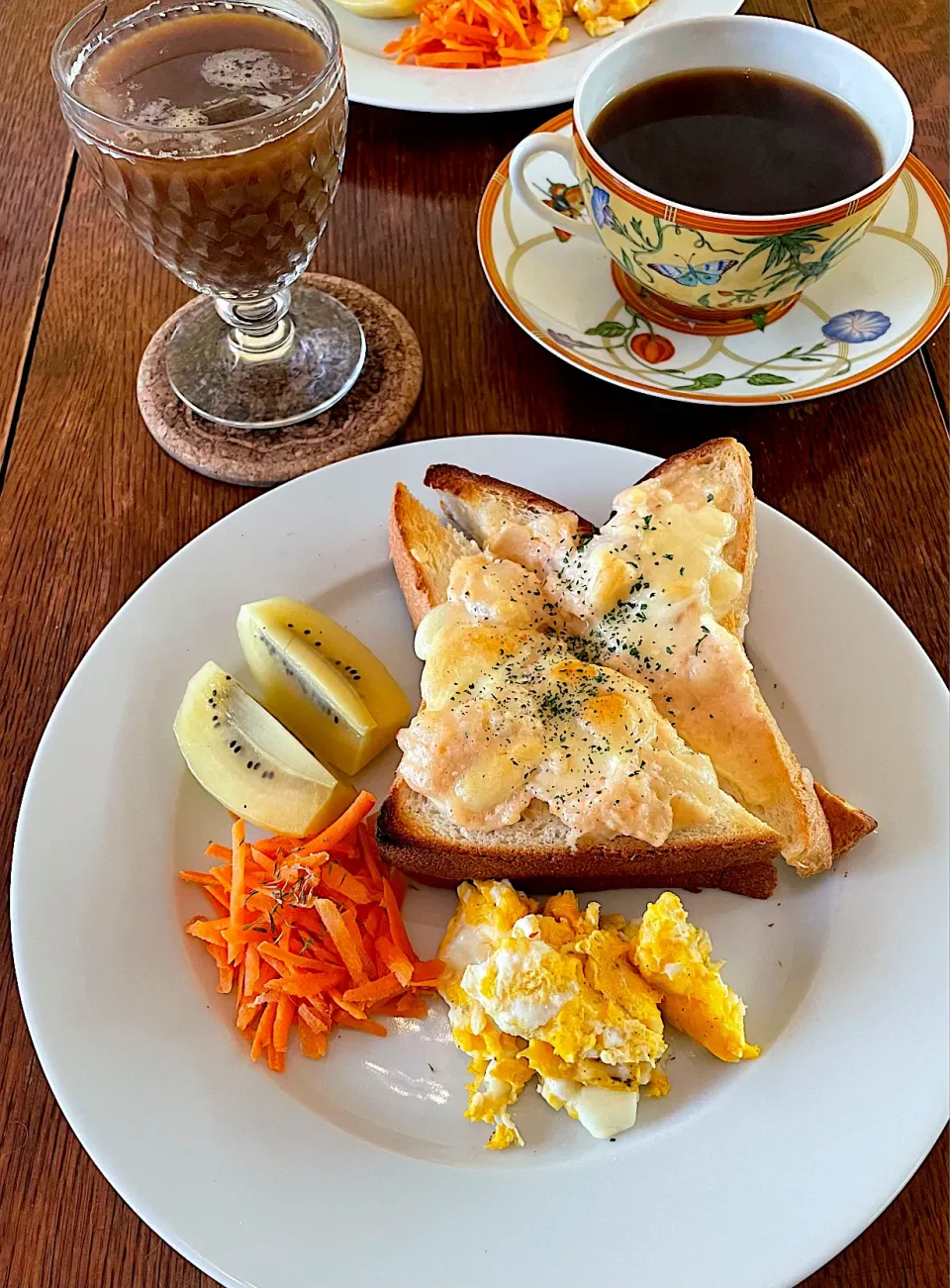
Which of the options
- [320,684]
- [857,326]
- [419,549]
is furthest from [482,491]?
[857,326]

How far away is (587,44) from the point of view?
252 cm

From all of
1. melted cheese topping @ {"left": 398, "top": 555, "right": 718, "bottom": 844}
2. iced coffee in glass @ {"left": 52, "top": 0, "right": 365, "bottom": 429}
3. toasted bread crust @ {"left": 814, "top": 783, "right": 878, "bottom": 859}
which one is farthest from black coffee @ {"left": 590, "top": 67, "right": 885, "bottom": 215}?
toasted bread crust @ {"left": 814, "top": 783, "right": 878, "bottom": 859}

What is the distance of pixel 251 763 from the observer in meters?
1.62

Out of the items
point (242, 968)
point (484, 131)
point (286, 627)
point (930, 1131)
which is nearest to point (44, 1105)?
point (242, 968)

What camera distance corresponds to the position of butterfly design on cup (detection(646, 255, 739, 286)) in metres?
1.82

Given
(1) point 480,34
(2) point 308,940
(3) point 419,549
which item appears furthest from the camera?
(1) point 480,34

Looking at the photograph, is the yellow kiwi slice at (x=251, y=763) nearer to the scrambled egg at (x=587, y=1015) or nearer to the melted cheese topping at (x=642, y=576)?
the scrambled egg at (x=587, y=1015)

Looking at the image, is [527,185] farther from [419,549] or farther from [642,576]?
[642,576]

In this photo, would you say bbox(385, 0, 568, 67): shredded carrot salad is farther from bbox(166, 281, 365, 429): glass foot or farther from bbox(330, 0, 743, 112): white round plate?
bbox(166, 281, 365, 429): glass foot

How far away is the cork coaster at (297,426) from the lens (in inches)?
79.7

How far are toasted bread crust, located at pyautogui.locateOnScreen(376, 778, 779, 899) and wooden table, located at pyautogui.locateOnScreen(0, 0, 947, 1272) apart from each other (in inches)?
13.8

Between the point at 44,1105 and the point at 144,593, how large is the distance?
2.65 ft

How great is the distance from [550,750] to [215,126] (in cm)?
112

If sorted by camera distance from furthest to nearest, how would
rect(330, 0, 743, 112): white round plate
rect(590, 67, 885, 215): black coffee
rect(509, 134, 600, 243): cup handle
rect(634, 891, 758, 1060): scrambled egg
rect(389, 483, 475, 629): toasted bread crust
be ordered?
1. rect(330, 0, 743, 112): white round plate
2. rect(509, 134, 600, 243): cup handle
3. rect(590, 67, 885, 215): black coffee
4. rect(389, 483, 475, 629): toasted bread crust
5. rect(634, 891, 758, 1060): scrambled egg
